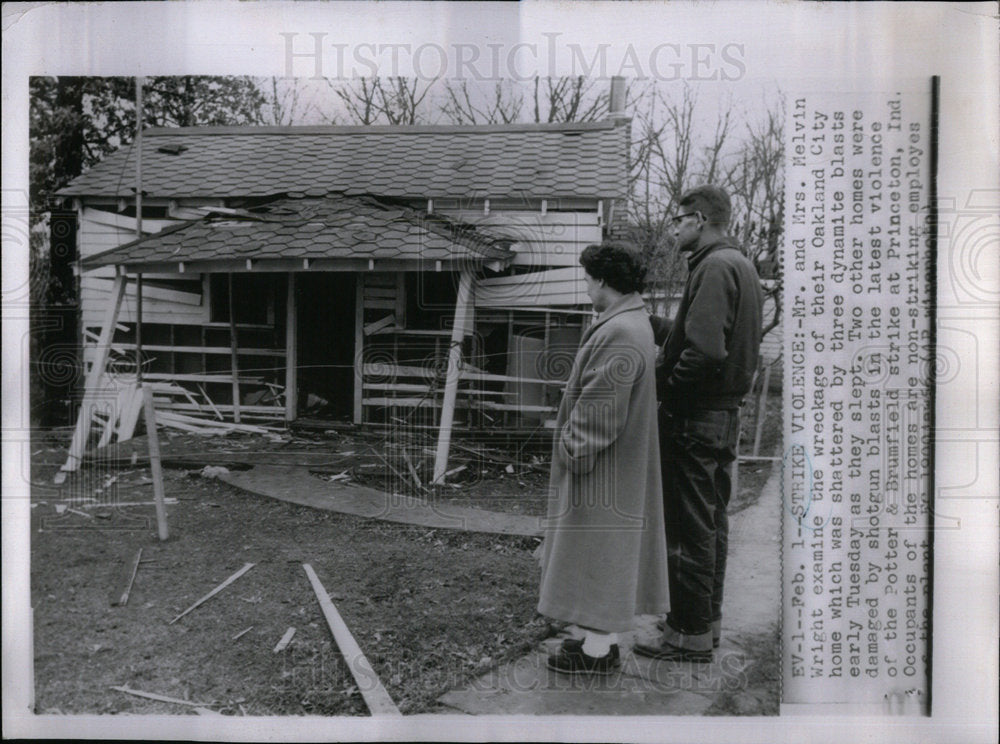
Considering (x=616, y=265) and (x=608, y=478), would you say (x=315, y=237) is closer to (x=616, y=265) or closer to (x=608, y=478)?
(x=616, y=265)

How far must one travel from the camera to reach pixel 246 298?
110 inches

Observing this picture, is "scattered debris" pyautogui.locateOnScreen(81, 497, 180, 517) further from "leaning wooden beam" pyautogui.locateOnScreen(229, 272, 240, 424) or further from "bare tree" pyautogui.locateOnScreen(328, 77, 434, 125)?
"bare tree" pyautogui.locateOnScreen(328, 77, 434, 125)

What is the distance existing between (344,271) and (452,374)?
63cm

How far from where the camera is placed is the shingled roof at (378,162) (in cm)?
275

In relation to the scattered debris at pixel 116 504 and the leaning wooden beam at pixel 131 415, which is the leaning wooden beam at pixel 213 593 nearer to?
the scattered debris at pixel 116 504

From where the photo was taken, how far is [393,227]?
2.77 metres

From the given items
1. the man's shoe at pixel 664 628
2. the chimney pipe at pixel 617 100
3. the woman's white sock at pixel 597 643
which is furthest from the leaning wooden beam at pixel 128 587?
the chimney pipe at pixel 617 100

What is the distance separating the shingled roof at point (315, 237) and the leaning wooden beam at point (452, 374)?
0.56 feet

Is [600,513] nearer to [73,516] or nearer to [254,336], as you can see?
[254,336]

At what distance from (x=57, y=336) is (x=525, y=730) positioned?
2.51 m

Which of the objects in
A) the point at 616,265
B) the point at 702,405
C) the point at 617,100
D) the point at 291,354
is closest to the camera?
the point at 616,265

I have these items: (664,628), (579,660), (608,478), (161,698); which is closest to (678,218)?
(608,478)

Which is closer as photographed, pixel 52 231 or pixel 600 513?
pixel 600 513

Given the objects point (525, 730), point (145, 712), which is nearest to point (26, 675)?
point (145, 712)
